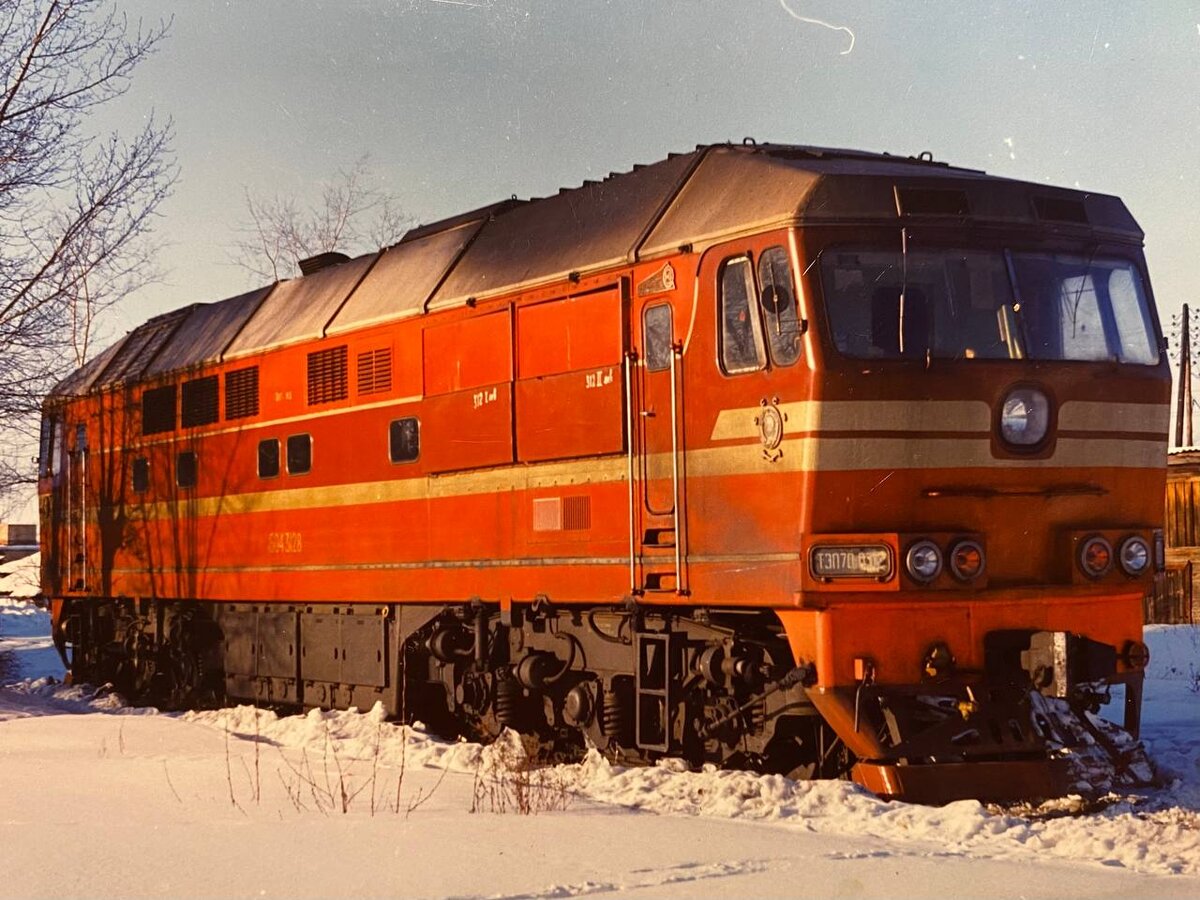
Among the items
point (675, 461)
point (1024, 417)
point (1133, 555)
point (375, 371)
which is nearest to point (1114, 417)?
point (1024, 417)

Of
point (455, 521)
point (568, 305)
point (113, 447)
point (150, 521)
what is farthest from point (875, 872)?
point (113, 447)

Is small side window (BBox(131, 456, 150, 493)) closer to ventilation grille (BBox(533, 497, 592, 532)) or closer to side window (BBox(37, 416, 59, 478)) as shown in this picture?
side window (BBox(37, 416, 59, 478))

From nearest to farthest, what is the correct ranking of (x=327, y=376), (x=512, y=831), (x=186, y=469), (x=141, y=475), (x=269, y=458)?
(x=512, y=831) < (x=327, y=376) < (x=269, y=458) < (x=186, y=469) < (x=141, y=475)

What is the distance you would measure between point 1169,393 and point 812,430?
9.02ft

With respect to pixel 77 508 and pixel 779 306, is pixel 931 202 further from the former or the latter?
pixel 77 508

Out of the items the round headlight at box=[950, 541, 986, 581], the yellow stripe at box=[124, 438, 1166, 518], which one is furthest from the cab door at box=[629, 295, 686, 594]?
the round headlight at box=[950, 541, 986, 581]

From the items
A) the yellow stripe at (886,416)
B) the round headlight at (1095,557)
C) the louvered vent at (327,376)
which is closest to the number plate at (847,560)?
the yellow stripe at (886,416)

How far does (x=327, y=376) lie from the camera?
1459cm

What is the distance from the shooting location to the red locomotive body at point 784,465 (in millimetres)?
9555

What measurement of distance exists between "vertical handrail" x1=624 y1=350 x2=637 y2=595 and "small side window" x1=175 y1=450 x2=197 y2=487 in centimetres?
768

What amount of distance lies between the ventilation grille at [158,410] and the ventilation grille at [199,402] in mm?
341

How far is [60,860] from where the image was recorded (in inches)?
282

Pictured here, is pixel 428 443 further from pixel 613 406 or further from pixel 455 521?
pixel 613 406

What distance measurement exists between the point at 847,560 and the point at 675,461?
1.46 metres
